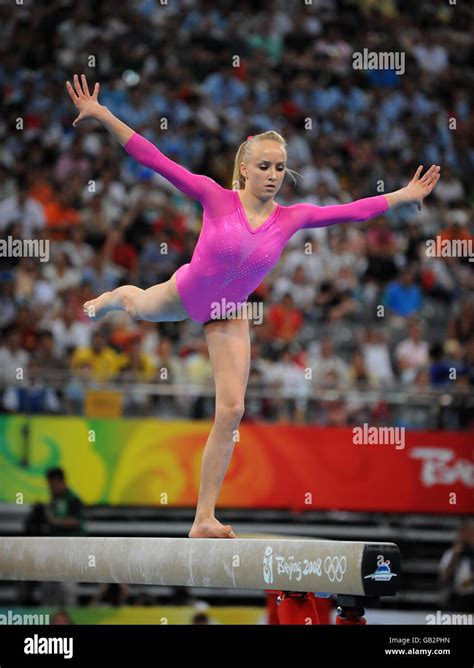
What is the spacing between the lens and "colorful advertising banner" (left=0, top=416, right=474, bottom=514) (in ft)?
32.6

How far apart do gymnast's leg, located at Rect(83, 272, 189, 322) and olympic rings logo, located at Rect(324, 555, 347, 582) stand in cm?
155

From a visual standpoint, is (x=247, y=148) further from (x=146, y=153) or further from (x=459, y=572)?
(x=459, y=572)

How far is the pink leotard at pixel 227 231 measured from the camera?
17.7 ft

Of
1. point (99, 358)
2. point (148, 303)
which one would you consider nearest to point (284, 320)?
point (99, 358)

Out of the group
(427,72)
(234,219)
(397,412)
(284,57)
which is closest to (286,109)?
(284,57)

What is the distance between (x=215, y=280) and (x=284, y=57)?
9.96m

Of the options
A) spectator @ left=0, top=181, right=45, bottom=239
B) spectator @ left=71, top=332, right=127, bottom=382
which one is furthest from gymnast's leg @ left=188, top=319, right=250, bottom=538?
spectator @ left=0, top=181, right=45, bottom=239

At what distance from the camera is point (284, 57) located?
48.6ft

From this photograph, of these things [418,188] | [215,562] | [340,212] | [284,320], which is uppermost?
[418,188]

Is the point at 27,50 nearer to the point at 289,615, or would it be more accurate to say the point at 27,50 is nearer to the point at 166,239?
the point at 166,239

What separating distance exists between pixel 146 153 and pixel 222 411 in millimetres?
1269

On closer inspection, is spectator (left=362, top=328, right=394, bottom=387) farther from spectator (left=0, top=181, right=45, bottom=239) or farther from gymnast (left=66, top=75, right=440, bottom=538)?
gymnast (left=66, top=75, right=440, bottom=538)

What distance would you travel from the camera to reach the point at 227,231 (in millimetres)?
5410

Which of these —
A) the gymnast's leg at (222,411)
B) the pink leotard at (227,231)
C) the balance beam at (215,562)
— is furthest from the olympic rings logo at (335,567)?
the pink leotard at (227,231)
